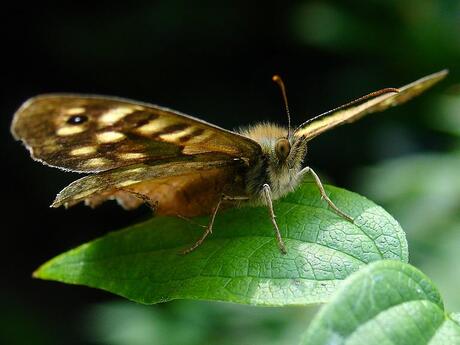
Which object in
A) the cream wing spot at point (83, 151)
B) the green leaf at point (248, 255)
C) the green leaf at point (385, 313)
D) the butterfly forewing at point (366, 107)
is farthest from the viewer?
the butterfly forewing at point (366, 107)

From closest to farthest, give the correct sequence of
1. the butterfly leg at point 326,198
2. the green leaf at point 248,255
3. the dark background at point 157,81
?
the green leaf at point 248,255, the butterfly leg at point 326,198, the dark background at point 157,81

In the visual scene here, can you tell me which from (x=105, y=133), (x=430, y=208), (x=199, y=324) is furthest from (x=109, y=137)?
(x=430, y=208)

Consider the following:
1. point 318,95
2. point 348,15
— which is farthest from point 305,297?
point 318,95

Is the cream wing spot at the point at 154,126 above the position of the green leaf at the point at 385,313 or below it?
above

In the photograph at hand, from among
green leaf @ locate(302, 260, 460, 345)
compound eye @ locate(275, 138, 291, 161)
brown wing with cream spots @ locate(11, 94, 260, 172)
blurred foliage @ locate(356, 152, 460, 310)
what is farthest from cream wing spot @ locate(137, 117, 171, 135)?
blurred foliage @ locate(356, 152, 460, 310)

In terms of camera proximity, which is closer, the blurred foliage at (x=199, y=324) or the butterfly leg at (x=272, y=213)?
the butterfly leg at (x=272, y=213)

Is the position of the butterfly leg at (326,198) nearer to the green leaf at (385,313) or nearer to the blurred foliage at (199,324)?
the green leaf at (385,313)

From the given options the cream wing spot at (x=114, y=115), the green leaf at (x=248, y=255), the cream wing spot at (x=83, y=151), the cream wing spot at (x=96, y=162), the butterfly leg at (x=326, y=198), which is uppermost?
the cream wing spot at (x=114, y=115)

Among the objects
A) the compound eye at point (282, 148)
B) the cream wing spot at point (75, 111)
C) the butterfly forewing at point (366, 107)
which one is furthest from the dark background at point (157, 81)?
the cream wing spot at point (75, 111)
